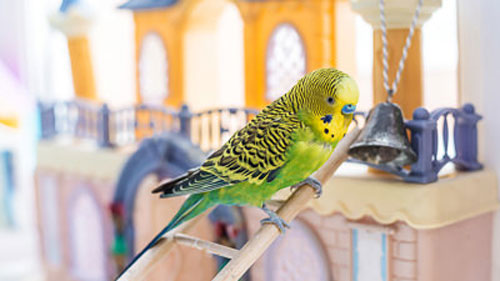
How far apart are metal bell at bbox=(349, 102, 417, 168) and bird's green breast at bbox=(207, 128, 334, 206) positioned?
1.16 feet

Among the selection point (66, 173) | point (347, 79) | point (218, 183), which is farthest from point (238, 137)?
point (66, 173)

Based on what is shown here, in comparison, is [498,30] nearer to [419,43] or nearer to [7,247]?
[419,43]

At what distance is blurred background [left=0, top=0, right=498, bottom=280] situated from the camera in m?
3.30

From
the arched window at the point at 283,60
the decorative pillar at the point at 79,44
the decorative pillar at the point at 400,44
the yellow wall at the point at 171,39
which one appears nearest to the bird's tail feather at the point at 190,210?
the decorative pillar at the point at 400,44

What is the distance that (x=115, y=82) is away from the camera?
200 inches

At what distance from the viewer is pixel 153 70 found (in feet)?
13.7

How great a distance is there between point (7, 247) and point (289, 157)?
431 centimetres

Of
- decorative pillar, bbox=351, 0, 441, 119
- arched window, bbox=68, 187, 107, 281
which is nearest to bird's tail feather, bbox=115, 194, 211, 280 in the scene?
decorative pillar, bbox=351, 0, 441, 119

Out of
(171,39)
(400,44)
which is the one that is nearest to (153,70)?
(171,39)

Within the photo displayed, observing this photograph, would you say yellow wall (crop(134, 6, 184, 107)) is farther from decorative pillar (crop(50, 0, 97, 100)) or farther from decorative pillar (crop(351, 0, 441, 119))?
decorative pillar (crop(351, 0, 441, 119))

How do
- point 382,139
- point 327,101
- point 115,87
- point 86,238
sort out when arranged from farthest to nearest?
point 115,87 → point 86,238 → point 382,139 → point 327,101

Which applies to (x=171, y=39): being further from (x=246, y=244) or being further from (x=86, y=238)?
(x=246, y=244)

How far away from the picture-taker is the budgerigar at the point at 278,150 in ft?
4.48

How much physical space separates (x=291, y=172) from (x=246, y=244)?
0.73ft
